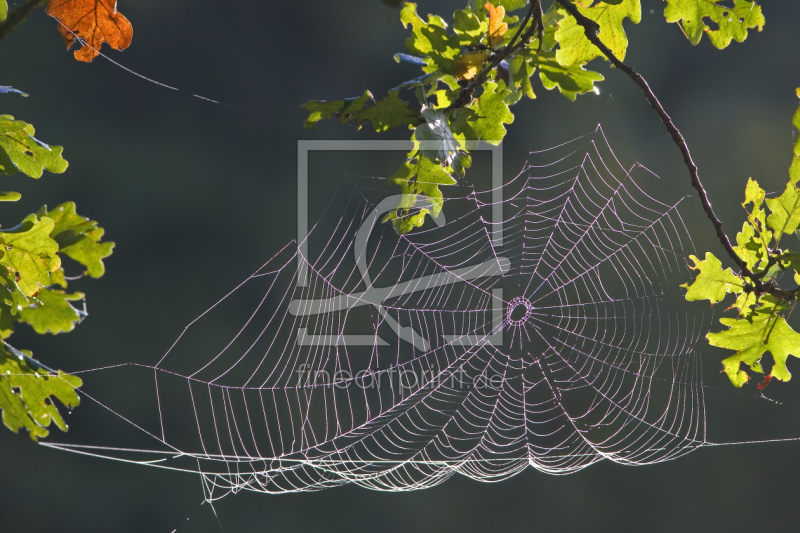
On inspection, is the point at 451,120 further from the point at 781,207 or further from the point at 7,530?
the point at 7,530

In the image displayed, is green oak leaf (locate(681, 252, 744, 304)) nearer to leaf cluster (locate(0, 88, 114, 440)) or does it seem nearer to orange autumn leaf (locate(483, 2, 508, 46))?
orange autumn leaf (locate(483, 2, 508, 46))

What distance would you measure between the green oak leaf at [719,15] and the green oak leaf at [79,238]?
126cm

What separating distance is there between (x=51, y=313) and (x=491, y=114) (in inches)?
38.1

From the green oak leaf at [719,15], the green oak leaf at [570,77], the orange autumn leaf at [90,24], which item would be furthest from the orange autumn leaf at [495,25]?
the orange autumn leaf at [90,24]

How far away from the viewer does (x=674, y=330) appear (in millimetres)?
7902

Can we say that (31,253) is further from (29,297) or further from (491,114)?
(491,114)

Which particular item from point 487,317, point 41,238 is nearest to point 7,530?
point 487,317

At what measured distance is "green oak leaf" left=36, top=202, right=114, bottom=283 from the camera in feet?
4.46

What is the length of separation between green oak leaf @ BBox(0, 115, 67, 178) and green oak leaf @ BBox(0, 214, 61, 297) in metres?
0.11

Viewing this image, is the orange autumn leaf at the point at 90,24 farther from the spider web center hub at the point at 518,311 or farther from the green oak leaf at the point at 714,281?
the spider web center hub at the point at 518,311

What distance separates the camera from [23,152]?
1.27 meters

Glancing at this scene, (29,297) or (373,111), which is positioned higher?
(373,111)
